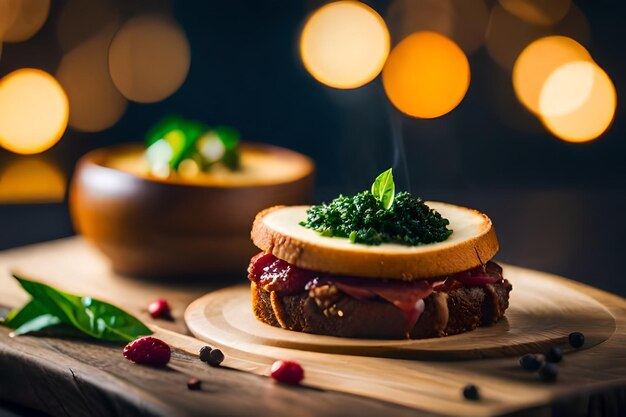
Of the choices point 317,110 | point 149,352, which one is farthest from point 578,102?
point 149,352

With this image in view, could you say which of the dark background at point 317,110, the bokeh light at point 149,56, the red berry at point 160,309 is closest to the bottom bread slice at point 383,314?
the red berry at point 160,309

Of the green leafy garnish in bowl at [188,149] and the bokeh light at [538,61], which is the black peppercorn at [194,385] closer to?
the green leafy garnish in bowl at [188,149]

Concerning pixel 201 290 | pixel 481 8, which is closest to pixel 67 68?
pixel 481 8

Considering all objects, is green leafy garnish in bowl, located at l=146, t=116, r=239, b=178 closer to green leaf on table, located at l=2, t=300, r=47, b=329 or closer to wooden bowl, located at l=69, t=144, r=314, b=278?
wooden bowl, located at l=69, t=144, r=314, b=278

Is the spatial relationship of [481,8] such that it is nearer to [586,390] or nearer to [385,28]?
[385,28]

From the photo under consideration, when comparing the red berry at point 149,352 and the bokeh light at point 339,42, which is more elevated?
the bokeh light at point 339,42

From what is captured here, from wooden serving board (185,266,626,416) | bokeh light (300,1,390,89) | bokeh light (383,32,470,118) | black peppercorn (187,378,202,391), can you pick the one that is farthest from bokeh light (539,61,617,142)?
black peppercorn (187,378,202,391)
